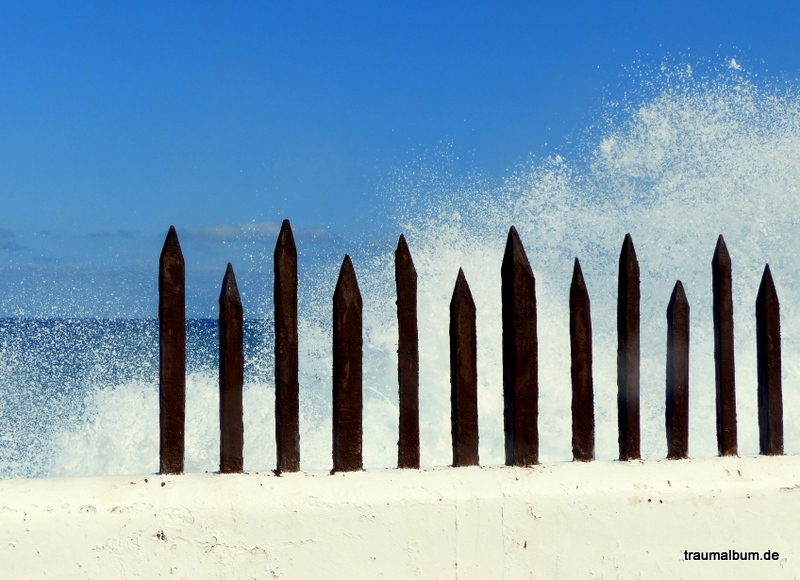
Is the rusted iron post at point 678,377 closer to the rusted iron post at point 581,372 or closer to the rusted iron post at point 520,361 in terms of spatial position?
the rusted iron post at point 581,372

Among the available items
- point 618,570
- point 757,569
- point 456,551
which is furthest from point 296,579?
point 757,569

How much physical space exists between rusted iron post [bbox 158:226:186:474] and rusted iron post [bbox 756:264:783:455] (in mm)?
2414

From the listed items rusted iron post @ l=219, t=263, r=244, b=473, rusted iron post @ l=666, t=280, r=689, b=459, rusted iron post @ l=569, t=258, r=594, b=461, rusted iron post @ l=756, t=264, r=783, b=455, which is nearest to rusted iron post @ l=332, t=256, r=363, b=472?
rusted iron post @ l=219, t=263, r=244, b=473

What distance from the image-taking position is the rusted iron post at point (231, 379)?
2566 mm

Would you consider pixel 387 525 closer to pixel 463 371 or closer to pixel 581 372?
pixel 463 371

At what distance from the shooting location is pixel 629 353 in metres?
2.86

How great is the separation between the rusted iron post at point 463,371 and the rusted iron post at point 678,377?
87 centimetres

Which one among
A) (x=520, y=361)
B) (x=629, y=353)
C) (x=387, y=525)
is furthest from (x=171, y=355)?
(x=629, y=353)

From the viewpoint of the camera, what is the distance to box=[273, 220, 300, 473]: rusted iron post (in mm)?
2586

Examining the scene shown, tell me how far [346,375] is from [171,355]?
64 cm

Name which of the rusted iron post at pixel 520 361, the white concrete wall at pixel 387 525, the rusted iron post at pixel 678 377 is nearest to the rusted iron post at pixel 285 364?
the white concrete wall at pixel 387 525

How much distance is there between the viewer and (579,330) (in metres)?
2.79

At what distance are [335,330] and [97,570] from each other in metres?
1.17

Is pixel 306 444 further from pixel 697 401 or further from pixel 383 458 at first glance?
pixel 697 401
